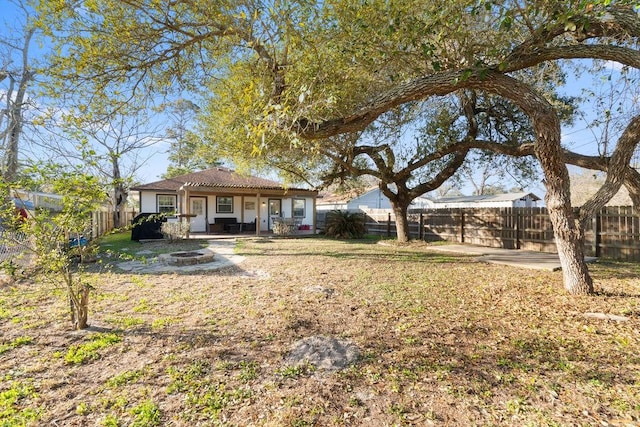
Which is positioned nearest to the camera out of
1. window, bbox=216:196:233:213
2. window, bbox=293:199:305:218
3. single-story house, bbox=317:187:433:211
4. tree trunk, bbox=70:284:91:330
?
tree trunk, bbox=70:284:91:330

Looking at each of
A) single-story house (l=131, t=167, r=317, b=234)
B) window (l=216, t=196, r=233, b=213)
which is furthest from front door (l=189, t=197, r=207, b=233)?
window (l=216, t=196, r=233, b=213)

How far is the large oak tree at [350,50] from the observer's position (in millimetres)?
4375

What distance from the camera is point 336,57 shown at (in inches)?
223

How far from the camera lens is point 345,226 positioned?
16.7 meters

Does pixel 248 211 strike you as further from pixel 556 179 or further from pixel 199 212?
pixel 556 179

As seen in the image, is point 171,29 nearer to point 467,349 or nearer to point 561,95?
point 467,349

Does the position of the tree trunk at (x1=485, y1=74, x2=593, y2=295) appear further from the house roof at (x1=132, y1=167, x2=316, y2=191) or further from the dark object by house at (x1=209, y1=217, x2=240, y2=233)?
the dark object by house at (x1=209, y1=217, x2=240, y2=233)

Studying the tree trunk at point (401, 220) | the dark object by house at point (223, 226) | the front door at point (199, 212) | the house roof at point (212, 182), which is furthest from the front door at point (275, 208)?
the tree trunk at point (401, 220)

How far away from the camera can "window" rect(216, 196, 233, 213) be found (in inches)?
751

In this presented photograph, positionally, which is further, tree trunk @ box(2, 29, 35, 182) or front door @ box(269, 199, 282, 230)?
front door @ box(269, 199, 282, 230)

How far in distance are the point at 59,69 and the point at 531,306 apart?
787 cm

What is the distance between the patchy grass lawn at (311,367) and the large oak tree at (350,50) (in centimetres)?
207

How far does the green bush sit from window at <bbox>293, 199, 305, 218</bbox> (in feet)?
15.5

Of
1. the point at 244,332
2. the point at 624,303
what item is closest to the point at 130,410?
the point at 244,332
